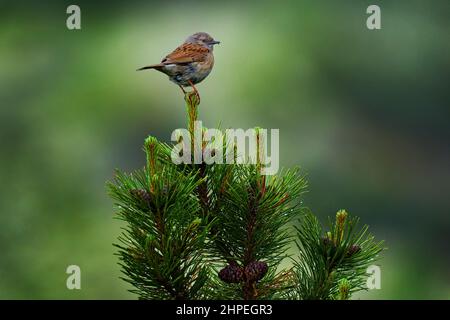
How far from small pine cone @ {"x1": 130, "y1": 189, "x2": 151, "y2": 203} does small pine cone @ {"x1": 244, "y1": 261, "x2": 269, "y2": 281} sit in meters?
0.31

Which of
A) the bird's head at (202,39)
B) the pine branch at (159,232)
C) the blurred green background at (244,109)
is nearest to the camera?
the pine branch at (159,232)

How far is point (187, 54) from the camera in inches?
148

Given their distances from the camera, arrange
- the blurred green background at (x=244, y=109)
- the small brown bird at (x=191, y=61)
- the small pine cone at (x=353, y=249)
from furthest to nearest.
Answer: the blurred green background at (x=244, y=109)
the small brown bird at (x=191, y=61)
the small pine cone at (x=353, y=249)

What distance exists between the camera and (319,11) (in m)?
12.7

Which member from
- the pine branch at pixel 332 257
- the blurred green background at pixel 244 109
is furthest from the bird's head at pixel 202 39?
the blurred green background at pixel 244 109

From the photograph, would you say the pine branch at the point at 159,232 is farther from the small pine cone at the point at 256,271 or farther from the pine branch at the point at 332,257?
the pine branch at the point at 332,257

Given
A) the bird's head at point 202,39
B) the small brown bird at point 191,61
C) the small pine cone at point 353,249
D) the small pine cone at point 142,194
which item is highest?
the bird's head at point 202,39

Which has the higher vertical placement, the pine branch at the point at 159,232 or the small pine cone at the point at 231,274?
the pine branch at the point at 159,232

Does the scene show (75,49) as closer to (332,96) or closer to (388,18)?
(332,96)

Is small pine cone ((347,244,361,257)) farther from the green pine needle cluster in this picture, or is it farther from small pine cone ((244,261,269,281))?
small pine cone ((244,261,269,281))

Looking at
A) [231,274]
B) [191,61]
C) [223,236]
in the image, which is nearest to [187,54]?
[191,61]

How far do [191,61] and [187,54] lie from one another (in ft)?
0.17

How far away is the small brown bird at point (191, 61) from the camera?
3678 millimetres

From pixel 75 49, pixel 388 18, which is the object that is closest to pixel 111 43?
pixel 75 49
